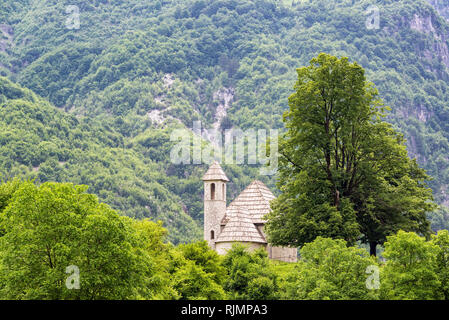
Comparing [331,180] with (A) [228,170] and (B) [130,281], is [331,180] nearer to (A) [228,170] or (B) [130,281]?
(B) [130,281]

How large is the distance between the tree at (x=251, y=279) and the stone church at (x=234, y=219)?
15.1 meters

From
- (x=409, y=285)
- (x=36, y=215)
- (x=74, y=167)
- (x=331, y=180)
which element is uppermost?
(x=74, y=167)

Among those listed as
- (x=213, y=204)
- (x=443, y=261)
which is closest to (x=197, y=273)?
(x=443, y=261)

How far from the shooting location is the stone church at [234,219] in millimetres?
69312

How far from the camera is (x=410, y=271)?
42.3 m

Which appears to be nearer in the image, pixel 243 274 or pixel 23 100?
pixel 243 274

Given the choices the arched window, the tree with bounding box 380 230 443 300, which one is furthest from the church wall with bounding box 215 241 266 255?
the tree with bounding box 380 230 443 300

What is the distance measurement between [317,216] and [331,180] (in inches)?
127

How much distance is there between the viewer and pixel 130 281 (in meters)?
39.2

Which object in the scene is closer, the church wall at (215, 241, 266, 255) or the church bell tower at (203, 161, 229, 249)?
the church wall at (215, 241, 266, 255)

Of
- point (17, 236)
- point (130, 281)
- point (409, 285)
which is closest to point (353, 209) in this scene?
point (409, 285)

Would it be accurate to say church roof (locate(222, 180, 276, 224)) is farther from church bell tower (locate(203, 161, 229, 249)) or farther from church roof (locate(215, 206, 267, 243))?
church roof (locate(215, 206, 267, 243))

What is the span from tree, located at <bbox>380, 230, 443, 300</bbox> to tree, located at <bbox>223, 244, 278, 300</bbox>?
8.13m

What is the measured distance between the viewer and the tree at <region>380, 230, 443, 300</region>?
41.7 m
